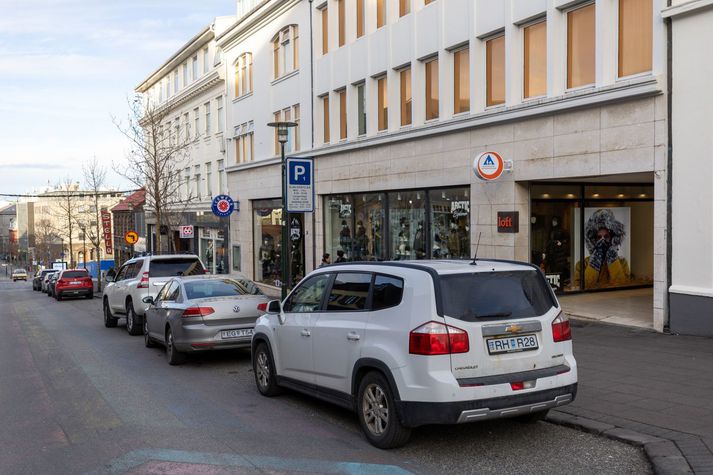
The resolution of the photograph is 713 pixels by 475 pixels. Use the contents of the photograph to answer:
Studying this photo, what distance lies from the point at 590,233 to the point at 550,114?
161 inches

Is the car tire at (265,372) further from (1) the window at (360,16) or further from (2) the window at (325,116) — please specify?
(2) the window at (325,116)

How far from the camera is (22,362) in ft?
40.7

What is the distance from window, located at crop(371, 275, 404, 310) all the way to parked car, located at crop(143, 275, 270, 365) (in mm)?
4980

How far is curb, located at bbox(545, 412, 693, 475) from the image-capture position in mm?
5570

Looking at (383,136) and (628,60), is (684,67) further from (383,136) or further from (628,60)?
(383,136)

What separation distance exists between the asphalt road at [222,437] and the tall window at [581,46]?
896 centimetres

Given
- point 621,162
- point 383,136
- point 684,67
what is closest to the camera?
point 684,67

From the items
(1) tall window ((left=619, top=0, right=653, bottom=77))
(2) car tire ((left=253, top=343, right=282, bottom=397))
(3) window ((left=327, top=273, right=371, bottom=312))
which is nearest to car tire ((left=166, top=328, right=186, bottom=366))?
(2) car tire ((left=253, top=343, right=282, bottom=397))

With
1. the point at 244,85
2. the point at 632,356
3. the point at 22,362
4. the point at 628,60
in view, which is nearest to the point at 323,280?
the point at 632,356

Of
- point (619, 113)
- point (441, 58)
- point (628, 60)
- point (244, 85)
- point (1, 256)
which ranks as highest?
point (244, 85)

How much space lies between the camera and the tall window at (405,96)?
785 inches

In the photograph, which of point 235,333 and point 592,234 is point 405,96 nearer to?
point 592,234

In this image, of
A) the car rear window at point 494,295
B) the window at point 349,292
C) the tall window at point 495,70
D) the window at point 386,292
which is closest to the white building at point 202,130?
the tall window at point 495,70

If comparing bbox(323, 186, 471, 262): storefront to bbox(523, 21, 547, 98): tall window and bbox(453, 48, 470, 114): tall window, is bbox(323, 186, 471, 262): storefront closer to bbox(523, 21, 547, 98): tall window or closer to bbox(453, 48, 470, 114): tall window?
bbox(453, 48, 470, 114): tall window
